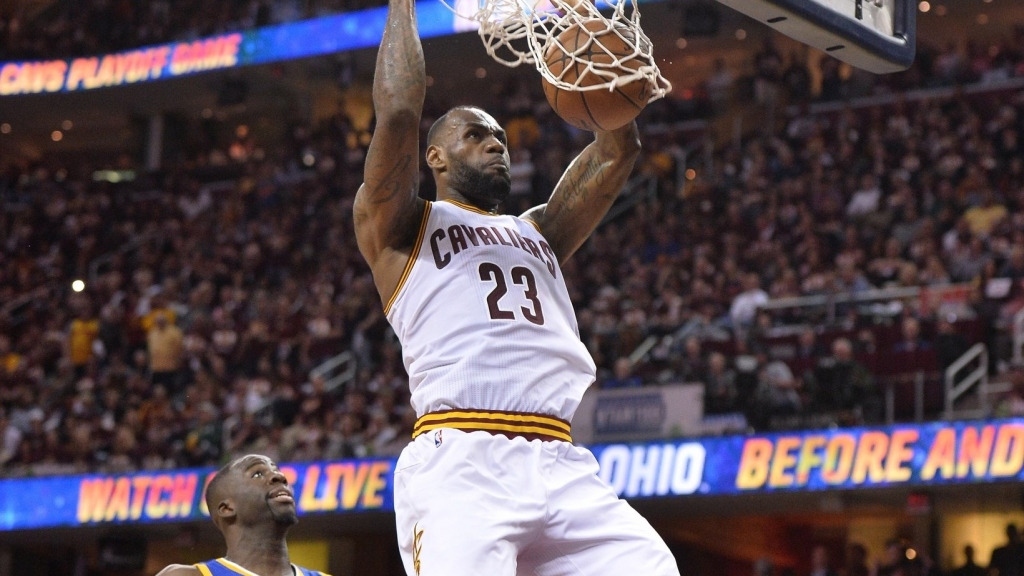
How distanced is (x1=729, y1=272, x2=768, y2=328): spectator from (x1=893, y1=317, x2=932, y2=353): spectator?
159 centimetres

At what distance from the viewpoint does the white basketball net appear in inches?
161

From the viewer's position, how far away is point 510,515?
12.0ft

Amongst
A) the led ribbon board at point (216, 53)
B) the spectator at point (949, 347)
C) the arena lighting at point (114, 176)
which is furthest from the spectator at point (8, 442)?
the spectator at point (949, 347)

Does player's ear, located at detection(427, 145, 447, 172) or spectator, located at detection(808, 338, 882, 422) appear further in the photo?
spectator, located at detection(808, 338, 882, 422)

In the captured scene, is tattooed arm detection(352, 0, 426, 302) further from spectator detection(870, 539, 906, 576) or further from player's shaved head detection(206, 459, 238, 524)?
spectator detection(870, 539, 906, 576)

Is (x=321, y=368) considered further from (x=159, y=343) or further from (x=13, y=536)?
(x=13, y=536)

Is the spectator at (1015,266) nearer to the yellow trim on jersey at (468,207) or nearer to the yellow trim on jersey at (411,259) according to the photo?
the yellow trim on jersey at (468,207)

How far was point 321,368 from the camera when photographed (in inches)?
566

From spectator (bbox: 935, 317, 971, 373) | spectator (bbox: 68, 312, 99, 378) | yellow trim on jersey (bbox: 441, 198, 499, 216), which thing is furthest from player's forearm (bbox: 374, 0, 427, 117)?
spectator (bbox: 68, 312, 99, 378)

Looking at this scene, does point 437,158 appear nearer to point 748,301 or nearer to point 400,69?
point 400,69

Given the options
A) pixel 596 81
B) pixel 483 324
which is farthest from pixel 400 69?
pixel 483 324

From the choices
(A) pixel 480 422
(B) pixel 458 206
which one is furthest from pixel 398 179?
(A) pixel 480 422

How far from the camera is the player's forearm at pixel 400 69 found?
385 cm

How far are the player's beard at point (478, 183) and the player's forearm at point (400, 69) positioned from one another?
0.31 meters
